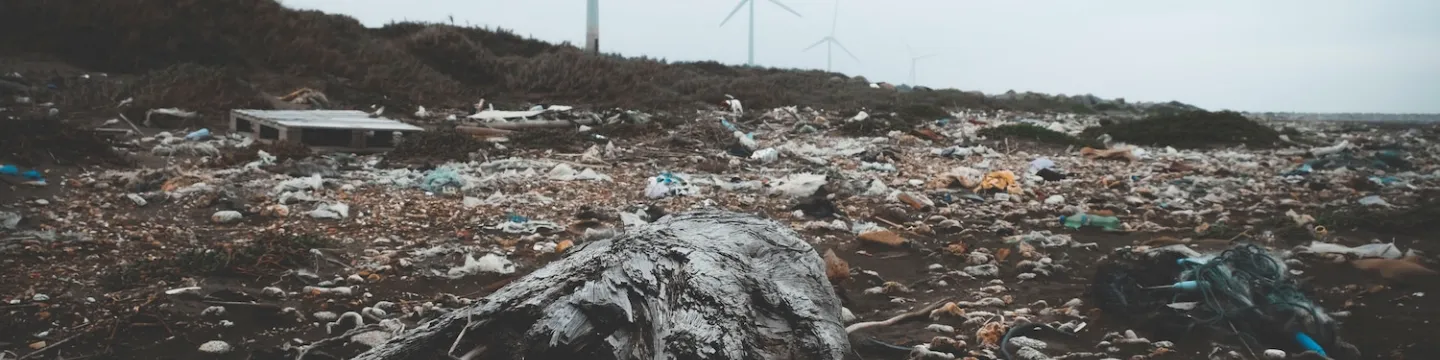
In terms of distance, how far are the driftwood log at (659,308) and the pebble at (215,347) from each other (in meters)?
1.16

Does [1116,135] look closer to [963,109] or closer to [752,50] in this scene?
[963,109]

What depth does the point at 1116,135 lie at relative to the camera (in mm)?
9977

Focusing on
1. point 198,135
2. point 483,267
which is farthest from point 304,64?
point 483,267

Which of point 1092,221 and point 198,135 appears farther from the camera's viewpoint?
point 198,135

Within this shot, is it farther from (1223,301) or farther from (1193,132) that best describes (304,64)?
(1193,132)

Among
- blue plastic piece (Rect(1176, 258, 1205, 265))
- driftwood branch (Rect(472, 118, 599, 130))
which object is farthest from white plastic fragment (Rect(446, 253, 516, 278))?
driftwood branch (Rect(472, 118, 599, 130))

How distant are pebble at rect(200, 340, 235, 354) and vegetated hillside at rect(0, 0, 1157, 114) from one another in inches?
245

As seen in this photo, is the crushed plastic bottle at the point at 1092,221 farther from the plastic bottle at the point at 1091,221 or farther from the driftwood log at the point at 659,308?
the driftwood log at the point at 659,308

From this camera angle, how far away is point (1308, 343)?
245 cm

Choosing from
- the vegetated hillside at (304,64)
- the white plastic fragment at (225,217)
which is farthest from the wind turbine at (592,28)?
the white plastic fragment at (225,217)

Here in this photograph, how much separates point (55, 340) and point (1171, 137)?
34.4ft

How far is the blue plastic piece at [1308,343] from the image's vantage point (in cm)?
240

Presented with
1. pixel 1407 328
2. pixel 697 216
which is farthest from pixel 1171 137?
pixel 697 216

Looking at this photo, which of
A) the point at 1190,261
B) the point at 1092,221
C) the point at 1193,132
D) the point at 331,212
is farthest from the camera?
the point at 1193,132
